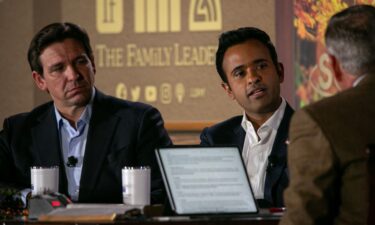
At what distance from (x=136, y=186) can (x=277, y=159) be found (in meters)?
0.58

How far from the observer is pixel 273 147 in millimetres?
3021

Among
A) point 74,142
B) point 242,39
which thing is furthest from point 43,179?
point 242,39

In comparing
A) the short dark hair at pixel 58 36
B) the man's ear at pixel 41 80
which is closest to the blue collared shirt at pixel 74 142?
the man's ear at pixel 41 80

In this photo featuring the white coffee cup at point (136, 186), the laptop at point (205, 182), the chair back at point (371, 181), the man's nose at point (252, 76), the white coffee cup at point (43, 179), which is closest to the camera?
the chair back at point (371, 181)

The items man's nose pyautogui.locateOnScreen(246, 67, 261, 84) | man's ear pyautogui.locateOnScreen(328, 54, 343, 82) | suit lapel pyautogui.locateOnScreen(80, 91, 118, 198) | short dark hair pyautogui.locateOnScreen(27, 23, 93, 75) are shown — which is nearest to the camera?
man's ear pyautogui.locateOnScreen(328, 54, 343, 82)

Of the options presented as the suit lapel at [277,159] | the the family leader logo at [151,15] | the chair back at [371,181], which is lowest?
the suit lapel at [277,159]

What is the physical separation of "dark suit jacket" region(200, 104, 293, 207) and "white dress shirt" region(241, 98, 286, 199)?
0.03 metres

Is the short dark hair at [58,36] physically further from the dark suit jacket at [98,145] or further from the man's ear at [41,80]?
the dark suit jacket at [98,145]

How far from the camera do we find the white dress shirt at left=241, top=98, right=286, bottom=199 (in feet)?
9.89

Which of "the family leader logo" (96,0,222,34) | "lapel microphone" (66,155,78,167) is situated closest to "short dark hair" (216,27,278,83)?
"lapel microphone" (66,155,78,167)

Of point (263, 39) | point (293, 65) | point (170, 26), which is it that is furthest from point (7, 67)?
point (263, 39)

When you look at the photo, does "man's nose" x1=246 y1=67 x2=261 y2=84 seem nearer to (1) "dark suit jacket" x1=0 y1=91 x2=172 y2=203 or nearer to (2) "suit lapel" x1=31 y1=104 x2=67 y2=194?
(1) "dark suit jacket" x1=0 y1=91 x2=172 y2=203

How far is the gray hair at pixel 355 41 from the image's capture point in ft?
5.96

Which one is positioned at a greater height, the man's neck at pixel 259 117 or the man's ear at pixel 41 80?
the man's ear at pixel 41 80
